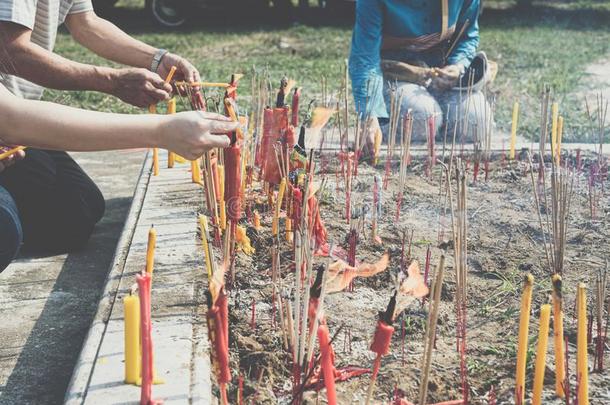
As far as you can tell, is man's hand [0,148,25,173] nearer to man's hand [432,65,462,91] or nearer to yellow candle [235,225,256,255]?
yellow candle [235,225,256,255]

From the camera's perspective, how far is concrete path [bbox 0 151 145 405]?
263 centimetres

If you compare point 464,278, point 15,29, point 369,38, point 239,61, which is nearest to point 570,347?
point 464,278

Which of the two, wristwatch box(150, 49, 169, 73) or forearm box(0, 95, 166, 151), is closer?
forearm box(0, 95, 166, 151)

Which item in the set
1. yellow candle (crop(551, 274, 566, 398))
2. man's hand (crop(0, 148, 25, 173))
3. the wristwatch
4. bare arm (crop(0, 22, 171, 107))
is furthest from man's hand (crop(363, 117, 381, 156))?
yellow candle (crop(551, 274, 566, 398))

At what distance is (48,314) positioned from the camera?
312 cm

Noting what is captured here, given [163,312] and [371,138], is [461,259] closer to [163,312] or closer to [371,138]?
[163,312]

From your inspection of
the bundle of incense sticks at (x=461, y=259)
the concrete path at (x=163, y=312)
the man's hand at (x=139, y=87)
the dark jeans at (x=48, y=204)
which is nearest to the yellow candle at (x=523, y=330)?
the bundle of incense sticks at (x=461, y=259)

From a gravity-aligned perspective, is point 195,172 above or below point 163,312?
above

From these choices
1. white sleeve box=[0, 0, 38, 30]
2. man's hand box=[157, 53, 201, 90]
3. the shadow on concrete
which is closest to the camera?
the shadow on concrete

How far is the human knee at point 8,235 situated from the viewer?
3.04m

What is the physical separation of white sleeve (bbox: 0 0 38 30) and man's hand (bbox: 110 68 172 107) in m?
0.38

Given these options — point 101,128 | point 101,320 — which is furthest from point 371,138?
point 101,128

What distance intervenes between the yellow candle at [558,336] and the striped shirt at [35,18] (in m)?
2.22

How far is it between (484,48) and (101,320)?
8.10m
